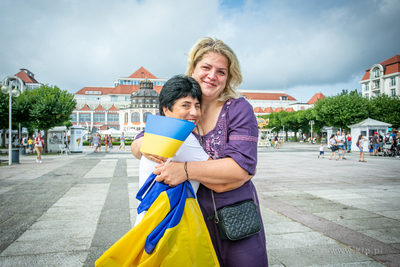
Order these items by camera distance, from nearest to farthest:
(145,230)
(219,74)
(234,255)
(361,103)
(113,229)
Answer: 1. (145,230)
2. (234,255)
3. (219,74)
4. (113,229)
5. (361,103)

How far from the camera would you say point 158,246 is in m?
1.06

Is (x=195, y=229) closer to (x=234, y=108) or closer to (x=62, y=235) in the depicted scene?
(x=234, y=108)

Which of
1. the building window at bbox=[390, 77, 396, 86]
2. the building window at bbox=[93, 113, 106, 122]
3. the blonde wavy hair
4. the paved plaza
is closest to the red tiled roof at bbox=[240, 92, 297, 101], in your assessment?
the building window at bbox=[390, 77, 396, 86]

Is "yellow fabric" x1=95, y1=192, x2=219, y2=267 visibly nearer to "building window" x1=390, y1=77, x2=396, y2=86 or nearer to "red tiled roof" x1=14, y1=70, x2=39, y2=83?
"building window" x1=390, y1=77, x2=396, y2=86

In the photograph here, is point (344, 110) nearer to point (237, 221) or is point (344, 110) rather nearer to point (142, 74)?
point (237, 221)

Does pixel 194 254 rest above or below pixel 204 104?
below

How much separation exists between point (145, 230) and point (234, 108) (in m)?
0.76

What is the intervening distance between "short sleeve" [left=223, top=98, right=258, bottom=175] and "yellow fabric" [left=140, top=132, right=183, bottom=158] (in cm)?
28

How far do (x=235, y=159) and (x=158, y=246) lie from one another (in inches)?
20.1

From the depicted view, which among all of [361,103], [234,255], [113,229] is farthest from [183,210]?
[361,103]

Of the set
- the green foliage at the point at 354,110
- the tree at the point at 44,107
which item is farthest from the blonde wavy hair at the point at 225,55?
the green foliage at the point at 354,110

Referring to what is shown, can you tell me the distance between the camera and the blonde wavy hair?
149 cm

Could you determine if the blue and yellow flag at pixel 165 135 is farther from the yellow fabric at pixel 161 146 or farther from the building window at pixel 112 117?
the building window at pixel 112 117

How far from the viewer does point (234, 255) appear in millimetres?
1335
